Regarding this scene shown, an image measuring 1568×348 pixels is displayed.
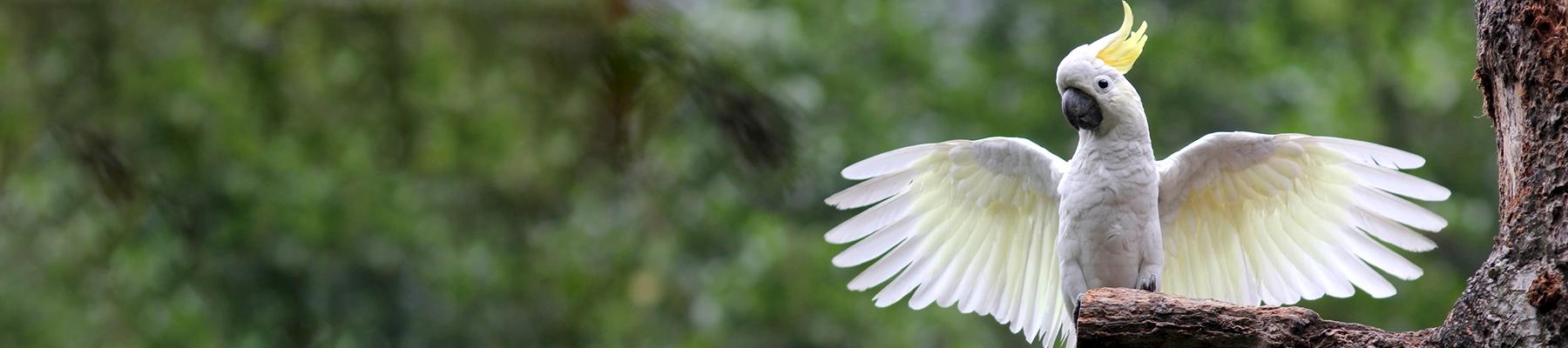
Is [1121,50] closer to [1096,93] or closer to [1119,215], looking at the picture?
[1096,93]

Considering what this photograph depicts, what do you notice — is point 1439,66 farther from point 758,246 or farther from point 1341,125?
point 758,246

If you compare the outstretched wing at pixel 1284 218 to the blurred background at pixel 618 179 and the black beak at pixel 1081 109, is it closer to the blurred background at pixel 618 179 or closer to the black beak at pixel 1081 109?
the black beak at pixel 1081 109

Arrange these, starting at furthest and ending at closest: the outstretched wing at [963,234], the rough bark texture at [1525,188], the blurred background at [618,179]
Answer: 1. the outstretched wing at [963,234]
2. the blurred background at [618,179]
3. the rough bark texture at [1525,188]

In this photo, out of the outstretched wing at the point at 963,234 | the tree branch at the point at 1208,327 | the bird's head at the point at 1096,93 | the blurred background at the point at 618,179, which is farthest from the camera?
the outstretched wing at the point at 963,234

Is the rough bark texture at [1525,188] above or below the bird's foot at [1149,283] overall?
above

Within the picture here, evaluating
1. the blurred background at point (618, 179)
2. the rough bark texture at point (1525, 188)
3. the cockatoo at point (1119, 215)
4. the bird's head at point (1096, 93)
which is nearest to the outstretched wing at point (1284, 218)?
the cockatoo at point (1119, 215)

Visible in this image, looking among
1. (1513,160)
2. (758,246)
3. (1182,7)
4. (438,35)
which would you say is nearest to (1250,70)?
(1182,7)
